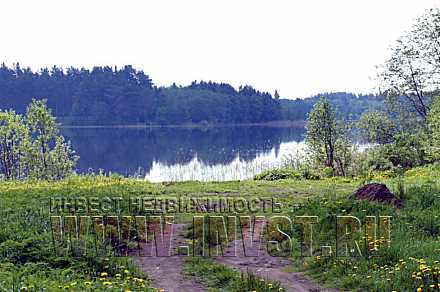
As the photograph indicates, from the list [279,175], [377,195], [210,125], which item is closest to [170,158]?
[279,175]

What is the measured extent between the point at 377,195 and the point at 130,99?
104500mm

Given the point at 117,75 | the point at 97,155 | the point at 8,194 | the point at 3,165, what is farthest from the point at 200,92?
the point at 8,194

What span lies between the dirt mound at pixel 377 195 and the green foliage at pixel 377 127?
19.6 m

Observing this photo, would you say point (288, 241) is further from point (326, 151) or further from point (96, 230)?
point (326, 151)

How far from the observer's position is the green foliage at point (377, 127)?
2891 cm

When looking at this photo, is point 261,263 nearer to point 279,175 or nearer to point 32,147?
point 279,175

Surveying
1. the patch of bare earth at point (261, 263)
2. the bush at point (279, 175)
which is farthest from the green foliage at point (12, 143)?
the patch of bare earth at point (261, 263)

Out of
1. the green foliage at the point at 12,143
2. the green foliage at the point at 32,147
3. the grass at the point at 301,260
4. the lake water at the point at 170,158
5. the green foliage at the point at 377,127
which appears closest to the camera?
the grass at the point at 301,260

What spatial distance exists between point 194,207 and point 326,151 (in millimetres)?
17484

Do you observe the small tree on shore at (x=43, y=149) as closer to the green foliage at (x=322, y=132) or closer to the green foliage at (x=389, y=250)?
the green foliage at (x=322, y=132)

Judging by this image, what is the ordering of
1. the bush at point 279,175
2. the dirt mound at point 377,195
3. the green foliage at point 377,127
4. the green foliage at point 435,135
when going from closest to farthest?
the dirt mound at point 377,195, the bush at point 279,175, the green foliage at point 435,135, the green foliage at point 377,127

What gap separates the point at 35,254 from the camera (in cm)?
682

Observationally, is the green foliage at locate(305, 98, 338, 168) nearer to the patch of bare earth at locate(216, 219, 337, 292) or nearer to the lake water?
the lake water

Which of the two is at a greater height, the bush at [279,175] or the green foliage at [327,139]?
the green foliage at [327,139]
